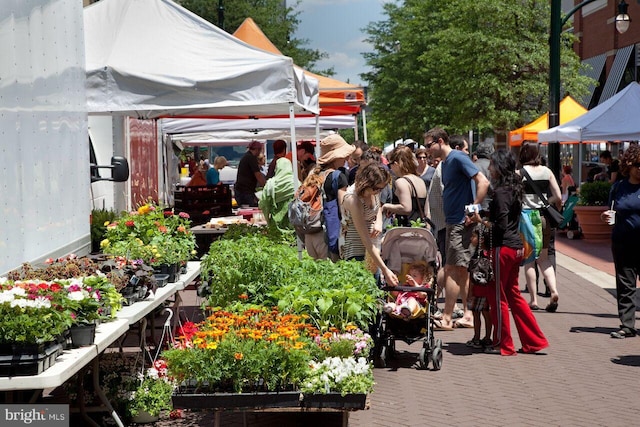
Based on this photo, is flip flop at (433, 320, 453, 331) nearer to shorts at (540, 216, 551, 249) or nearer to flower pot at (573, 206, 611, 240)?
shorts at (540, 216, 551, 249)

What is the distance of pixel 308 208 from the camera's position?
10070 millimetres

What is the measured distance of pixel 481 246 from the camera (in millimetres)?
10117

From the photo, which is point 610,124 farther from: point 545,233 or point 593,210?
point 545,233

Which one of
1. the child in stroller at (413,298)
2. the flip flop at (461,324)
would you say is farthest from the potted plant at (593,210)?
the child in stroller at (413,298)

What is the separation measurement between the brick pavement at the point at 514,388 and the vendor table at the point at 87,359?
0.95 m

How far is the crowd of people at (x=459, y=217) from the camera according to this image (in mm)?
9227

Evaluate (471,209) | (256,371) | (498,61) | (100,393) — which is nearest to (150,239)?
A: (100,393)

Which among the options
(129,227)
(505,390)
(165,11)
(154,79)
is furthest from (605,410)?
(165,11)

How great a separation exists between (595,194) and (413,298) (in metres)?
15.7

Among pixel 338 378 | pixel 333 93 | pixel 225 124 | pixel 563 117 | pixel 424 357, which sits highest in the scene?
pixel 333 93

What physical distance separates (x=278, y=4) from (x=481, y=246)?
4146 cm

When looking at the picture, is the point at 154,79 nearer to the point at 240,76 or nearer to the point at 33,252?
the point at 240,76

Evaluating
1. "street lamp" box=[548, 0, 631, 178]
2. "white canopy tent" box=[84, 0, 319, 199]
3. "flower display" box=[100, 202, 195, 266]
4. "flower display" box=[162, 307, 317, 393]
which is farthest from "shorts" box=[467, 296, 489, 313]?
"street lamp" box=[548, 0, 631, 178]

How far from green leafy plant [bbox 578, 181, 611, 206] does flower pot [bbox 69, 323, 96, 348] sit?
63.7 ft
